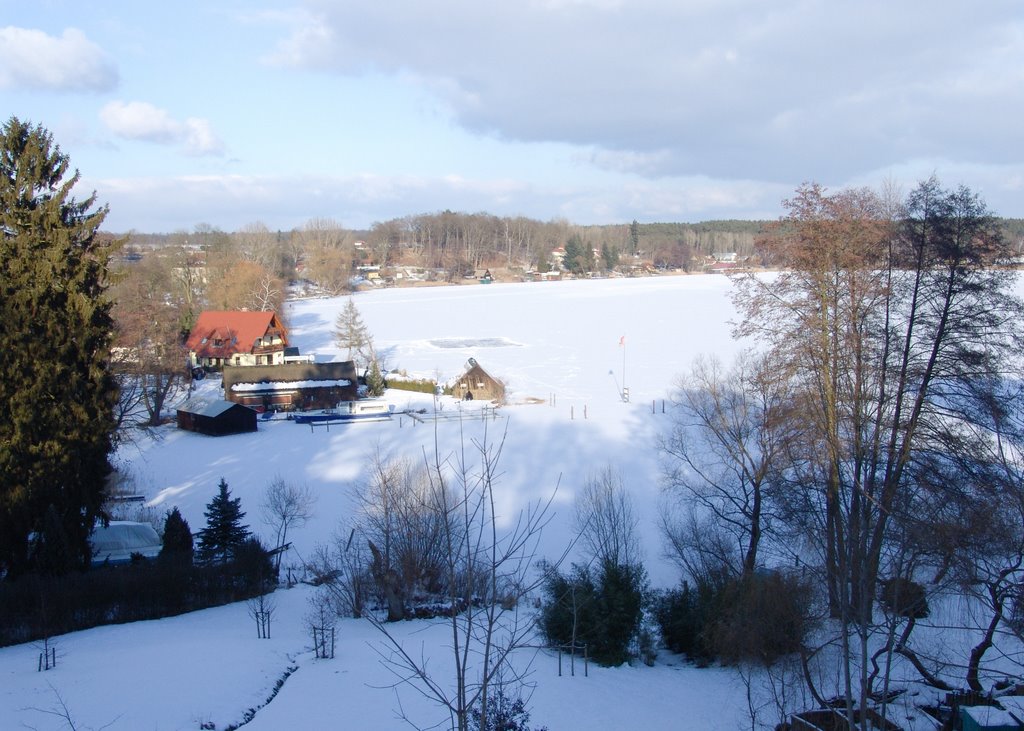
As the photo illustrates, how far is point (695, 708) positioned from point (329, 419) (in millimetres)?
25336

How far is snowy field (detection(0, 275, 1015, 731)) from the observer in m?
10.4

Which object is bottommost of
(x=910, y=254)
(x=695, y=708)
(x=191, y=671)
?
(x=695, y=708)

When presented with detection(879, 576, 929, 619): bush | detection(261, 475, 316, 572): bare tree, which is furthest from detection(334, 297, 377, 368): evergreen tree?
detection(879, 576, 929, 619): bush

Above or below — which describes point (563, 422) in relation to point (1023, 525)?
below

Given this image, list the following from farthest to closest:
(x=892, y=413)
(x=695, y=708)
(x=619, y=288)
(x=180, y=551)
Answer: (x=619, y=288)
(x=180, y=551)
(x=892, y=413)
(x=695, y=708)

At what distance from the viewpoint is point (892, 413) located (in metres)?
12.8

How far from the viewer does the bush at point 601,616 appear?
524 inches

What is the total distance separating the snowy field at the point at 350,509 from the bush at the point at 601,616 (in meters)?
0.45

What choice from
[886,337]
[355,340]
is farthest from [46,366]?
[355,340]

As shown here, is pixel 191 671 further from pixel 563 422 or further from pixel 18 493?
pixel 563 422

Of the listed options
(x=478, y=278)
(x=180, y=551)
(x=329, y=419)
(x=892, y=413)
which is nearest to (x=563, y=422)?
(x=329, y=419)

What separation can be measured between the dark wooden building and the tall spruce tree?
70.6 feet

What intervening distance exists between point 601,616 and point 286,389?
2803 centimetres

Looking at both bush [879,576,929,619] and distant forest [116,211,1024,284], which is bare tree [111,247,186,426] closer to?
bush [879,576,929,619]
